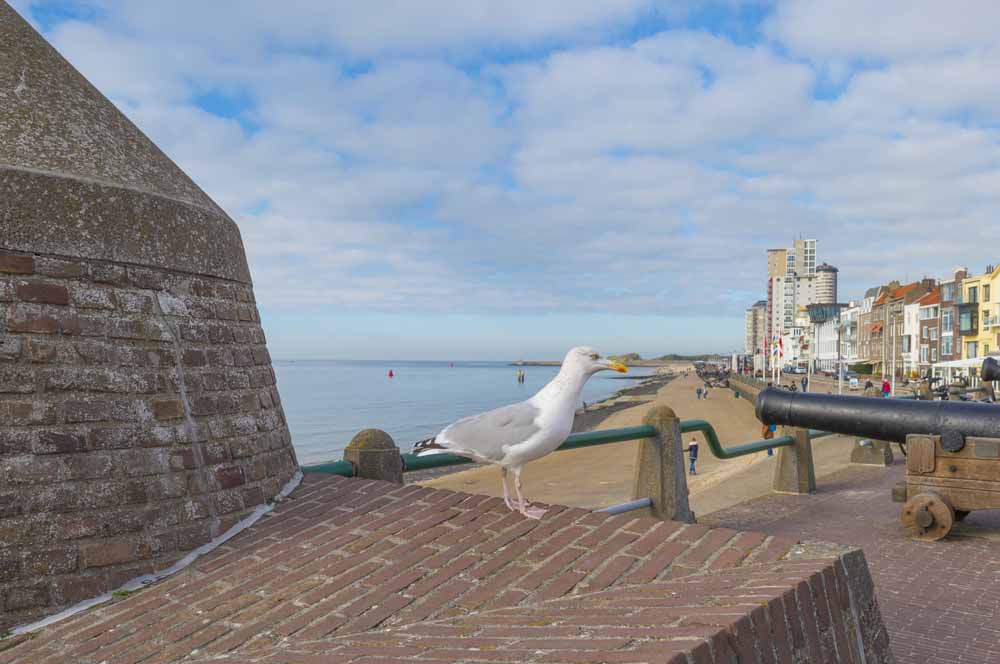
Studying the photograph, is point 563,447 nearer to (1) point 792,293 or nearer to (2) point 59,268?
(2) point 59,268

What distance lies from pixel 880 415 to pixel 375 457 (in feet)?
17.1

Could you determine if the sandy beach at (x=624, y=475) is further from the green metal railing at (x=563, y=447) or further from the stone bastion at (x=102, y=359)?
the stone bastion at (x=102, y=359)

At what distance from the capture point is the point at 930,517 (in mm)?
6793

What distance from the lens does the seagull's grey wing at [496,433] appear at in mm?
3779

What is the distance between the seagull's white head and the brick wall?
6.59 ft

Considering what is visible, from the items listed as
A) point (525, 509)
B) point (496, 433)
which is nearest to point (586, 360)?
point (496, 433)

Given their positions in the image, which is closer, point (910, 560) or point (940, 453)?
point (910, 560)

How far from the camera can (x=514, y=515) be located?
3986mm

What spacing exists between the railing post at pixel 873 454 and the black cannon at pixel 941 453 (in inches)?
177

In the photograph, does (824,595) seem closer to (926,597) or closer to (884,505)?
(926,597)

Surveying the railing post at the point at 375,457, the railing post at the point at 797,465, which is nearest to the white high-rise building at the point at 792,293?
the railing post at the point at 797,465

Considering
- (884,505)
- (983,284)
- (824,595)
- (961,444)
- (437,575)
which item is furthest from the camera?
(983,284)

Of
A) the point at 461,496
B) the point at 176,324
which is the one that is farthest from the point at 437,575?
the point at 176,324

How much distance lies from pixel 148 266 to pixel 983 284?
60.7 metres
